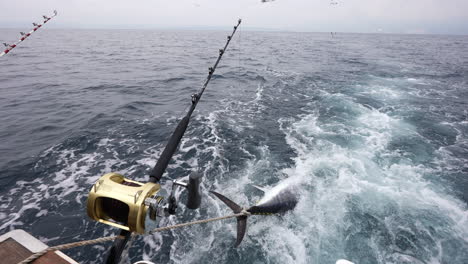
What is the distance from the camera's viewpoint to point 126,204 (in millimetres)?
2455

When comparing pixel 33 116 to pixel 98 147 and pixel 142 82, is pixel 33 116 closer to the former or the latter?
pixel 98 147

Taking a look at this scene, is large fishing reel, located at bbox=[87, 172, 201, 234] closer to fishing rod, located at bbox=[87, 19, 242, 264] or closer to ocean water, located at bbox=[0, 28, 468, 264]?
fishing rod, located at bbox=[87, 19, 242, 264]

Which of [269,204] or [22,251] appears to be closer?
[22,251]

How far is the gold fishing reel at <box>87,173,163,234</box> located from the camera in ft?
8.00

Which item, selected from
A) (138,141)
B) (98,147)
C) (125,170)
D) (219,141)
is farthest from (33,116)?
(219,141)

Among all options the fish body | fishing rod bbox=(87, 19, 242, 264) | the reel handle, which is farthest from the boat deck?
the fish body

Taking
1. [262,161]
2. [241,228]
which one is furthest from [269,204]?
[262,161]

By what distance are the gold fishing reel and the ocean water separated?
3.92m

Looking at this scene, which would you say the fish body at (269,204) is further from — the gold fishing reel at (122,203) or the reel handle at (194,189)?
the gold fishing reel at (122,203)

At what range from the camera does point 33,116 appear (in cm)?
1352

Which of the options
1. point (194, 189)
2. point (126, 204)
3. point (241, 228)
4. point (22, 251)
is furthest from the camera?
point (241, 228)

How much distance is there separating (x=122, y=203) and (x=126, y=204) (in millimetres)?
102

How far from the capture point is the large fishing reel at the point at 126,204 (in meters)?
2.44

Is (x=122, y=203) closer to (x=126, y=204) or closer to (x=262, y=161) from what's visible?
(x=126, y=204)
